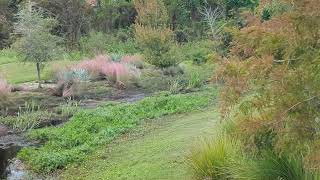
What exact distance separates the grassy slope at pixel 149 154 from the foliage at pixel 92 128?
49 cm

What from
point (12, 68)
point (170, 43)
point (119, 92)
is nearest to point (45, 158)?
point (119, 92)

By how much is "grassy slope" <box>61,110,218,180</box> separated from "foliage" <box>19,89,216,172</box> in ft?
1.61

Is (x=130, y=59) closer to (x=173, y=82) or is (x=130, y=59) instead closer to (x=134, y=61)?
→ (x=134, y=61)

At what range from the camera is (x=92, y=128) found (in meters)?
15.1

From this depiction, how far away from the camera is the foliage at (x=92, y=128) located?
11.9 m

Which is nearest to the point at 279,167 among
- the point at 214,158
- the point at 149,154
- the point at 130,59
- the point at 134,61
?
the point at 214,158

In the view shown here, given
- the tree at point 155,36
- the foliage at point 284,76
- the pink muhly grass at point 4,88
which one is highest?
the foliage at point 284,76

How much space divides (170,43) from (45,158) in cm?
1452

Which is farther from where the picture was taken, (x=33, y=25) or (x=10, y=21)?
(x=10, y=21)

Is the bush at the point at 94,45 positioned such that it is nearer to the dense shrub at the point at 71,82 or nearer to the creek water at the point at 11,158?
the dense shrub at the point at 71,82

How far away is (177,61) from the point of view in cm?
2623

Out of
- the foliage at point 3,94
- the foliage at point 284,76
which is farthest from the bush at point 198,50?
the foliage at point 284,76

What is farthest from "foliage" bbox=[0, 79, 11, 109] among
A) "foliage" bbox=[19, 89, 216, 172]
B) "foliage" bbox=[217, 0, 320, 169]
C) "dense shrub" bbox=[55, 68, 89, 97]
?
"foliage" bbox=[217, 0, 320, 169]

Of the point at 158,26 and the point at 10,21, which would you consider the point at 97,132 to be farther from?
the point at 10,21
